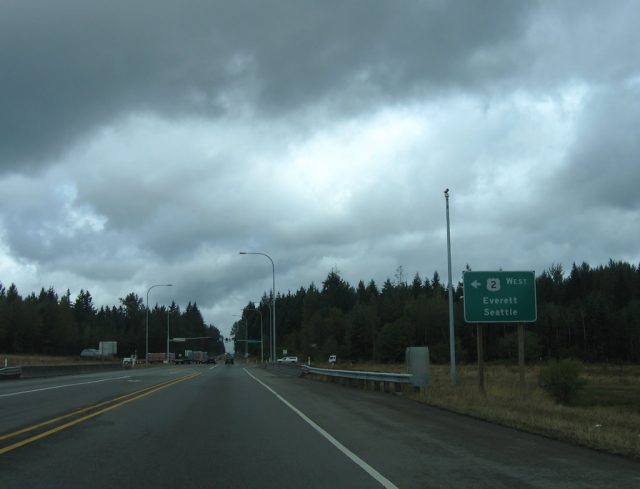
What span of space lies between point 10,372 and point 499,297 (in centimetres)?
3298

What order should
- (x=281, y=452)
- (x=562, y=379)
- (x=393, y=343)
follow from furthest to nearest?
(x=393, y=343) → (x=562, y=379) → (x=281, y=452)

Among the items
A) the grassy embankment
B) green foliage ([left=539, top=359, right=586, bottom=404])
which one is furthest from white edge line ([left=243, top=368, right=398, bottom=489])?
green foliage ([left=539, top=359, right=586, bottom=404])

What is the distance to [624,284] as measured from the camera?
438 ft

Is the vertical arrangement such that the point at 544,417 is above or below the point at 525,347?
above

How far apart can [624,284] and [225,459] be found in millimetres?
140974

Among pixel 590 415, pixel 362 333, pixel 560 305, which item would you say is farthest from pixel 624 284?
pixel 590 415

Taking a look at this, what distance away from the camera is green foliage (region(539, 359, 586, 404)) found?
951 inches

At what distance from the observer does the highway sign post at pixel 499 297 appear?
77.7ft

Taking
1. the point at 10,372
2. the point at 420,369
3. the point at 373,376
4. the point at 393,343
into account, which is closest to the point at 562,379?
the point at 420,369

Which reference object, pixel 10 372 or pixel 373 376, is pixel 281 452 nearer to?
pixel 373 376

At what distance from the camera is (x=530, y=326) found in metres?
132

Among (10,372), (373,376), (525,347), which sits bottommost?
(525,347)

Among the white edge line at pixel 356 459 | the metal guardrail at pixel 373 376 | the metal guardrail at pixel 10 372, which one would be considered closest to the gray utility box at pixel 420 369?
the metal guardrail at pixel 373 376

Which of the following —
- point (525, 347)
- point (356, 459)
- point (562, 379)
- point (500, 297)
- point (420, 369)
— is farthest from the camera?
point (525, 347)
